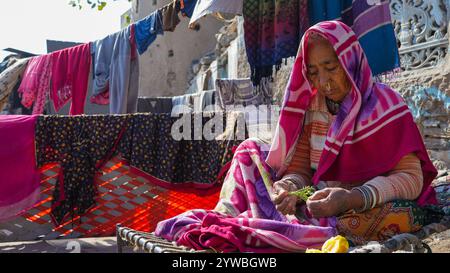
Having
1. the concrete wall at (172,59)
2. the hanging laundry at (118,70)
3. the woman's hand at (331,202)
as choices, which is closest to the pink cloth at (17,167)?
the hanging laundry at (118,70)

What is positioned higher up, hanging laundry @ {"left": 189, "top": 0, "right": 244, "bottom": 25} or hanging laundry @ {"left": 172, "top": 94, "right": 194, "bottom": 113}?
hanging laundry @ {"left": 189, "top": 0, "right": 244, "bottom": 25}

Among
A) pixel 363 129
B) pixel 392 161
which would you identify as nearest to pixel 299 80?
pixel 363 129

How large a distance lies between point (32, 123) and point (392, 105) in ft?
9.83

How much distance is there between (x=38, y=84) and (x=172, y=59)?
990cm

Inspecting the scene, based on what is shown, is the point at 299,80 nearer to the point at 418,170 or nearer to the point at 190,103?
the point at 418,170

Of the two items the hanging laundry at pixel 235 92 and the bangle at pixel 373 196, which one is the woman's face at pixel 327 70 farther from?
the hanging laundry at pixel 235 92

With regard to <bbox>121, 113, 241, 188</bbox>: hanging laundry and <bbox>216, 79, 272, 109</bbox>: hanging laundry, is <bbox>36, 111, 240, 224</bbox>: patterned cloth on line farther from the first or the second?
<bbox>216, 79, 272, 109</bbox>: hanging laundry

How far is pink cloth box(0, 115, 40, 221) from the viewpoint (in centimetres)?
400

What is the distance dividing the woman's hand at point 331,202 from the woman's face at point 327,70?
0.52 m

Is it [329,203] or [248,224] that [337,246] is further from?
[248,224]

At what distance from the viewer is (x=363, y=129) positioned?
2.12 metres

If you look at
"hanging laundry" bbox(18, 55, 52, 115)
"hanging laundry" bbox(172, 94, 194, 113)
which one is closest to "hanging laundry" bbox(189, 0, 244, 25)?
"hanging laundry" bbox(18, 55, 52, 115)

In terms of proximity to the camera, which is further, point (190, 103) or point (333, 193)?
point (190, 103)

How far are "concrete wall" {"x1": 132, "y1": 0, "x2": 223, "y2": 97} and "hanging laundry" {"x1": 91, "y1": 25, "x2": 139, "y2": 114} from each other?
1001 centimetres
